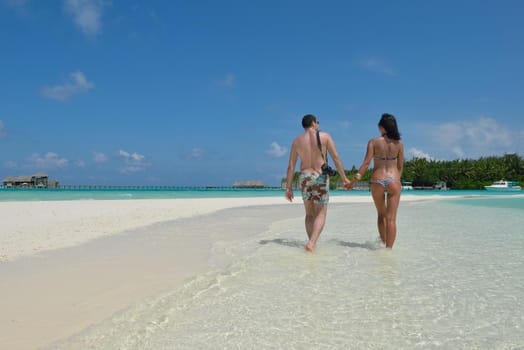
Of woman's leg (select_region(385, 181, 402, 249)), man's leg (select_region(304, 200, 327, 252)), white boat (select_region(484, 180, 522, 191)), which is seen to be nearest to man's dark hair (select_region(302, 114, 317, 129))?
man's leg (select_region(304, 200, 327, 252))

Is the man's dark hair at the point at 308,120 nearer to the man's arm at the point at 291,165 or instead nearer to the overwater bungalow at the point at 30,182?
the man's arm at the point at 291,165

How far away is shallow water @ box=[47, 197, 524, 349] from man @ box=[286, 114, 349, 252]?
572 millimetres

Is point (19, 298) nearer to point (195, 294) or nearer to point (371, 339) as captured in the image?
point (195, 294)

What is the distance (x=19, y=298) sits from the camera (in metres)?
3.48

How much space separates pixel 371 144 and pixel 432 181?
A: 105028 millimetres

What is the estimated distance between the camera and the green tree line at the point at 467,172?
9838 cm

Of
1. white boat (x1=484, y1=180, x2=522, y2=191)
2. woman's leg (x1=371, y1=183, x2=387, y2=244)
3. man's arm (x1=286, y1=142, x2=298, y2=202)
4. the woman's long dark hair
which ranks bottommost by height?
white boat (x1=484, y1=180, x2=522, y2=191)

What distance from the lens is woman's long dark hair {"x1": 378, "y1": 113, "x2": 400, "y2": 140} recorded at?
5.79m

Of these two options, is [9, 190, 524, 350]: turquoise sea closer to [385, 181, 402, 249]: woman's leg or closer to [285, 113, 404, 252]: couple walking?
[385, 181, 402, 249]: woman's leg

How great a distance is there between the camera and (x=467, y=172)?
10094cm

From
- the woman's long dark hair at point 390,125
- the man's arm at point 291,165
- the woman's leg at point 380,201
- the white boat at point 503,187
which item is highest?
the woman's long dark hair at point 390,125

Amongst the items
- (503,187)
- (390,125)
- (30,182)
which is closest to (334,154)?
(390,125)

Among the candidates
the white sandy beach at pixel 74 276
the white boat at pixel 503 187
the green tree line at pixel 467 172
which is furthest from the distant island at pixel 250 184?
the white sandy beach at pixel 74 276

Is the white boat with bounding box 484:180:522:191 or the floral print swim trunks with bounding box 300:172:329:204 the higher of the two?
the floral print swim trunks with bounding box 300:172:329:204
